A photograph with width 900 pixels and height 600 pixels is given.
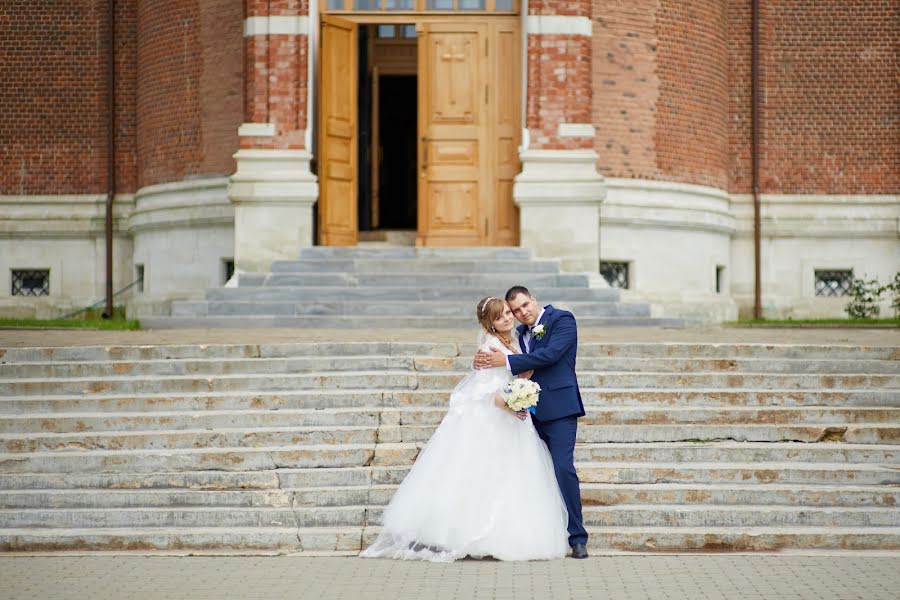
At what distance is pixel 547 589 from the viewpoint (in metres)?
7.25

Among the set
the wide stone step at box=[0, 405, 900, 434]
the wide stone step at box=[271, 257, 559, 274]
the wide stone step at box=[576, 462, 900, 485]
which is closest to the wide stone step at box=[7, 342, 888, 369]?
the wide stone step at box=[0, 405, 900, 434]

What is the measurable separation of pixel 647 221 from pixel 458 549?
11.7m

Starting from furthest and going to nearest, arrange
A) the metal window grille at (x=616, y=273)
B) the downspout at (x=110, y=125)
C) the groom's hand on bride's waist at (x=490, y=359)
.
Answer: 1. the downspout at (x=110, y=125)
2. the metal window grille at (x=616, y=273)
3. the groom's hand on bride's waist at (x=490, y=359)

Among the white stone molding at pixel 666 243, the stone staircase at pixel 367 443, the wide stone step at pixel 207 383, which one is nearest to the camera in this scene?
the stone staircase at pixel 367 443

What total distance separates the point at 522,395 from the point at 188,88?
13.3 m

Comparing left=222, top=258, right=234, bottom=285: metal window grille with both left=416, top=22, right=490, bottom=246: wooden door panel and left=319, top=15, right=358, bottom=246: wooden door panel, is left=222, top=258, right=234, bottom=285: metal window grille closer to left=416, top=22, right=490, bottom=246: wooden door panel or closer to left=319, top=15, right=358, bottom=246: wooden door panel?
left=319, top=15, right=358, bottom=246: wooden door panel

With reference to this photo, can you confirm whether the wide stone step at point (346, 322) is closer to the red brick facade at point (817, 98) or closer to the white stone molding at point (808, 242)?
the white stone molding at point (808, 242)

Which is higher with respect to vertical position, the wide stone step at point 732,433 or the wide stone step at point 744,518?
the wide stone step at point 732,433

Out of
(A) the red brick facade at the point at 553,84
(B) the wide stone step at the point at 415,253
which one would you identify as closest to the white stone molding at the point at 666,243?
(A) the red brick facade at the point at 553,84

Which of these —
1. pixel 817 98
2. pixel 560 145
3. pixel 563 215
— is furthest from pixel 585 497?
pixel 817 98

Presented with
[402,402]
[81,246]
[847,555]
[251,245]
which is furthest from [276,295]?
[847,555]

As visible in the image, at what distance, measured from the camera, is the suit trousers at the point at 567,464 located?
8.20 meters

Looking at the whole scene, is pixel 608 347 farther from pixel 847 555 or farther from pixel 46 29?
pixel 46 29

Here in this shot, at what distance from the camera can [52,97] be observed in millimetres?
21703
